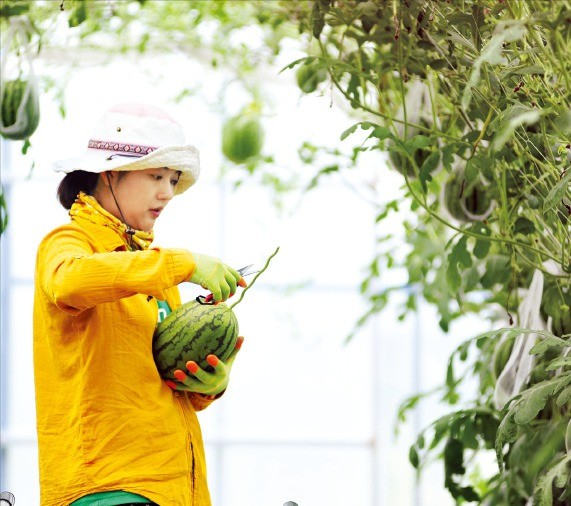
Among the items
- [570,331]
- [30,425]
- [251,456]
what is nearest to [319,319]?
[251,456]

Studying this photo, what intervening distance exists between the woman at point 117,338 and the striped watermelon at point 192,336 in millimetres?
15

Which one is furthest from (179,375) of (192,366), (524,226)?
(524,226)

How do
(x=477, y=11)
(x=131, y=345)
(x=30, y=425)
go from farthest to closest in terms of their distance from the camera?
(x=30, y=425), (x=131, y=345), (x=477, y=11)

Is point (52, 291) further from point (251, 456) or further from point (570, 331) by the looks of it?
point (251, 456)

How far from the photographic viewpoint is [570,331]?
162 cm

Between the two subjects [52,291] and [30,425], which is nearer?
[52,291]

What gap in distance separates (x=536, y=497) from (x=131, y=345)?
0.55 metres

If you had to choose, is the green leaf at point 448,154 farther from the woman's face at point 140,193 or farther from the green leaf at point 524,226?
the woman's face at point 140,193

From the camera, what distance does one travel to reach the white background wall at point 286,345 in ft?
16.1

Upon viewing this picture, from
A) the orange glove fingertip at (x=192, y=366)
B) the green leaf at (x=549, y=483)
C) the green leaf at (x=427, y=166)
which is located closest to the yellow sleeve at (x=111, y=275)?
the orange glove fingertip at (x=192, y=366)

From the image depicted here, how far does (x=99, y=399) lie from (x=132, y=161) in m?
0.32

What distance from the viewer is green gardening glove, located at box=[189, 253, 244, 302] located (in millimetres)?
1314

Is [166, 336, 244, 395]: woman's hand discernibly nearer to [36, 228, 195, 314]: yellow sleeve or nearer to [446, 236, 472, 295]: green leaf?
[36, 228, 195, 314]: yellow sleeve

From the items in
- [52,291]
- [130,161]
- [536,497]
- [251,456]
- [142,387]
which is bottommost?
[251,456]
